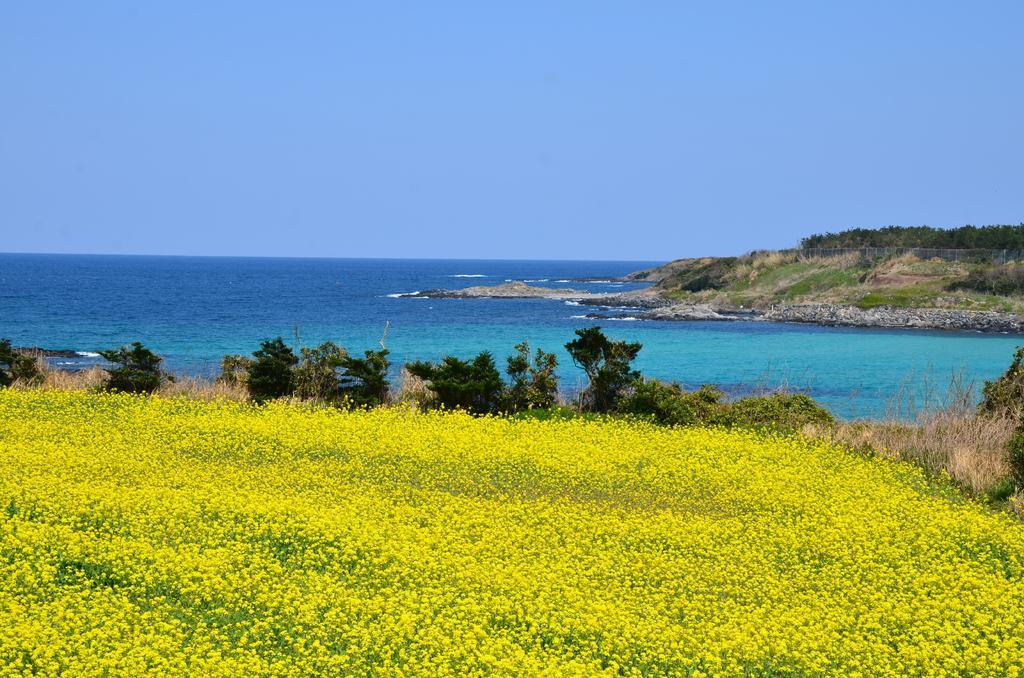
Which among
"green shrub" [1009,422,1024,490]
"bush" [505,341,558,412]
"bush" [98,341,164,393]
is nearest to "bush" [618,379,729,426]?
"bush" [505,341,558,412]

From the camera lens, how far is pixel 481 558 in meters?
14.1

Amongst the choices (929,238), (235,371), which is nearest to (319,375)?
(235,371)

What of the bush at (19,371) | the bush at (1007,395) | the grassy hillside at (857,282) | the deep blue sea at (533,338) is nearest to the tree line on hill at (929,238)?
the grassy hillside at (857,282)

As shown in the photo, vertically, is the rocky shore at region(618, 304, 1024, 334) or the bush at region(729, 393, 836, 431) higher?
the rocky shore at region(618, 304, 1024, 334)

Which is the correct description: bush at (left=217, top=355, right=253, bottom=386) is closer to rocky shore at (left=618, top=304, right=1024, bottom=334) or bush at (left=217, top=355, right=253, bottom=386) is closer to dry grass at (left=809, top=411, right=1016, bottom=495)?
dry grass at (left=809, top=411, right=1016, bottom=495)

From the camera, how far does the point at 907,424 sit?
2448 centimetres

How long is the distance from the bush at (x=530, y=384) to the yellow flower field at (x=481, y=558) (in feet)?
15.8

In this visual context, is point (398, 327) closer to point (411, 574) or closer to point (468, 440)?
point (468, 440)

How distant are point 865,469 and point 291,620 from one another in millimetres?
12869

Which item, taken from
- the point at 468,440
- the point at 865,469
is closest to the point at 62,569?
the point at 468,440

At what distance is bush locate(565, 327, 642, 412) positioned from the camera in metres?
27.2

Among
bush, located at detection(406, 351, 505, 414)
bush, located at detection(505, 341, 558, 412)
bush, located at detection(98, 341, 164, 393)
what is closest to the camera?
bush, located at detection(406, 351, 505, 414)

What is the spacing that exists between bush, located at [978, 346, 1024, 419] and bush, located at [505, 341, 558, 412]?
411 inches

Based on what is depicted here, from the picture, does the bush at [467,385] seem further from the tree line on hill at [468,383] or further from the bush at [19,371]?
the bush at [19,371]
